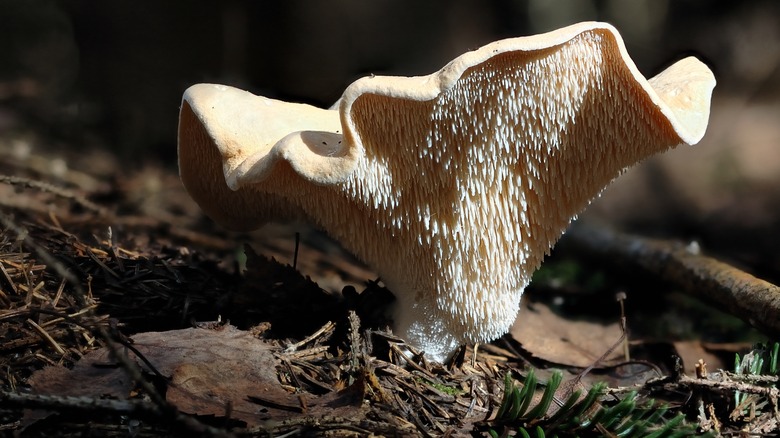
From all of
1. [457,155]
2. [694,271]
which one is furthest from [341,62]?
[457,155]

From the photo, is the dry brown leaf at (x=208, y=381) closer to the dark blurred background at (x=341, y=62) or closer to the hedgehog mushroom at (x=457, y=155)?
the hedgehog mushroom at (x=457, y=155)

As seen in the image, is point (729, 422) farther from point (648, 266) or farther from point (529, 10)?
point (529, 10)

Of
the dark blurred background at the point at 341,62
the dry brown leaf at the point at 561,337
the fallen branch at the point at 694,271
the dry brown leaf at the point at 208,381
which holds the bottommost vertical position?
the dry brown leaf at the point at 208,381

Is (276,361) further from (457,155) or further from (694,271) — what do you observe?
(694,271)

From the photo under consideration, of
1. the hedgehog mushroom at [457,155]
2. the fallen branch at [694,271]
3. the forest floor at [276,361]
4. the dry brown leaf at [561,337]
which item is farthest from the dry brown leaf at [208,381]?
the fallen branch at [694,271]

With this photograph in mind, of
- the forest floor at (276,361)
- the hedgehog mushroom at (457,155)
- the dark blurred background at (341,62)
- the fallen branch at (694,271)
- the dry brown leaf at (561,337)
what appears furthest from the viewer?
the dark blurred background at (341,62)

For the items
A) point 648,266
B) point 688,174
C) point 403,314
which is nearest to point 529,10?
point 688,174
